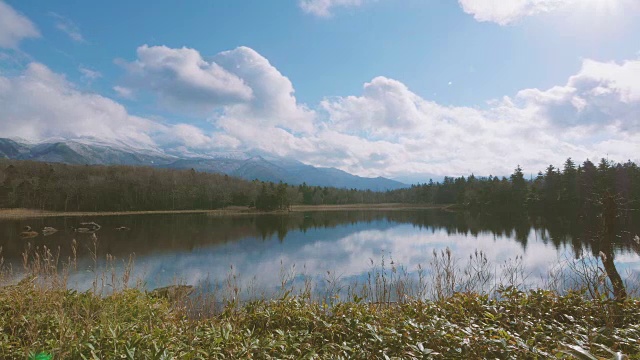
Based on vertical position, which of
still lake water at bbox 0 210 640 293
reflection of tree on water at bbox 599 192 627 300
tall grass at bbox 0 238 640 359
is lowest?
still lake water at bbox 0 210 640 293

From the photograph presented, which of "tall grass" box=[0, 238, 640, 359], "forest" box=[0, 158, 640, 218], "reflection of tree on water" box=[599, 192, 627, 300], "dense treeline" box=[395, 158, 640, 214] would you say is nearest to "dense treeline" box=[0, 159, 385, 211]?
"forest" box=[0, 158, 640, 218]

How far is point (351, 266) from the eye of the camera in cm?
2191

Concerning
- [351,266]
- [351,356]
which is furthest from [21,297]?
[351,266]

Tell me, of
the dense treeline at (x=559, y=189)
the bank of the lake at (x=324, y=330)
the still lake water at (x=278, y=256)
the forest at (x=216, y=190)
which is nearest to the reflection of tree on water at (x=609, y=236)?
the bank of the lake at (x=324, y=330)

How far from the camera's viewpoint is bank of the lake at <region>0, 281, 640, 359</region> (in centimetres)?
416

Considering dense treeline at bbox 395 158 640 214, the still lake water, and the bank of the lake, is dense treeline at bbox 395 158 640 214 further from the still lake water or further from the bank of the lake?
the bank of the lake

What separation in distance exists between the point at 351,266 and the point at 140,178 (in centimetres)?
10811

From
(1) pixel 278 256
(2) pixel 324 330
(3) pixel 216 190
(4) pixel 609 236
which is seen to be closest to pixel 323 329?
(2) pixel 324 330

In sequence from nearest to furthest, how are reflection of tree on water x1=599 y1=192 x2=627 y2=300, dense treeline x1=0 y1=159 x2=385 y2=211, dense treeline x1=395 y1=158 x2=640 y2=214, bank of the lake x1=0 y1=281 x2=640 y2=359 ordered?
bank of the lake x1=0 y1=281 x2=640 y2=359, reflection of tree on water x1=599 y1=192 x2=627 y2=300, dense treeline x1=395 y1=158 x2=640 y2=214, dense treeline x1=0 y1=159 x2=385 y2=211

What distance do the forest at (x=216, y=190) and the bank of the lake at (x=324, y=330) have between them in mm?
58397

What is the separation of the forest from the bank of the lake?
58397mm

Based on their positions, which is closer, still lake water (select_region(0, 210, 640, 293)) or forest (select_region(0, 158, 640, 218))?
still lake water (select_region(0, 210, 640, 293))

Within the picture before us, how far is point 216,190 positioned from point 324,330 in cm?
11565

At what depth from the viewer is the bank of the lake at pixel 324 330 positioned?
416 cm
